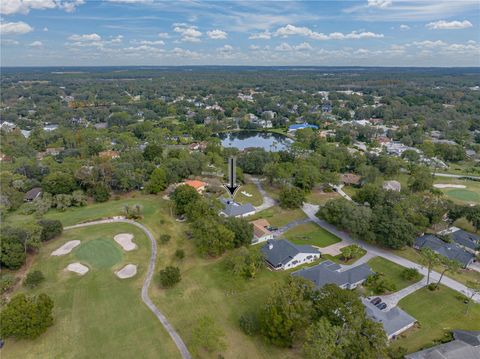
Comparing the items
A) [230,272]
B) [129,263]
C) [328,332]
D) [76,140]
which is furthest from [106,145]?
[328,332]

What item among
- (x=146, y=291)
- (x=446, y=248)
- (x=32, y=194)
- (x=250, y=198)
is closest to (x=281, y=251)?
(x=146, y=291)

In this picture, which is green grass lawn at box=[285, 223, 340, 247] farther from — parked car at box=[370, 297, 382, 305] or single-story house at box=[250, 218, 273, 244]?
parked car at box=[370, 297, 382, 305]

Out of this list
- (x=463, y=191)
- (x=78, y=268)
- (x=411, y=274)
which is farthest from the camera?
(x=463, y=191)

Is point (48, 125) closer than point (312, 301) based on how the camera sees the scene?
No

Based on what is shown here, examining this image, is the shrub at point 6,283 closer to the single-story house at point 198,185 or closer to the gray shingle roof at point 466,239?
the single-story house at point 198,185

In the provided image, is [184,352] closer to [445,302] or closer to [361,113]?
[445,302]

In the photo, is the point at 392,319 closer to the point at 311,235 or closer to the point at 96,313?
the point at 311,235
